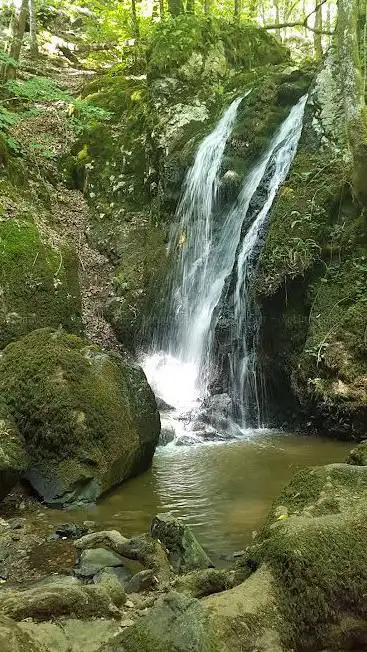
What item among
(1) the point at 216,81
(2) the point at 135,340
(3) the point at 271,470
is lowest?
(3) the point at 271,470

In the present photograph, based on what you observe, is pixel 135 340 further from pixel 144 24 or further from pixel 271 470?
pixel 144 24

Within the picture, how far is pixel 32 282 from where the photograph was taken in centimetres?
862

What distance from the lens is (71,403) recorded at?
5.48 m

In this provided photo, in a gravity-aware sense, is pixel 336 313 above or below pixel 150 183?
below

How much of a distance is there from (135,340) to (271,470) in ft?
16.1

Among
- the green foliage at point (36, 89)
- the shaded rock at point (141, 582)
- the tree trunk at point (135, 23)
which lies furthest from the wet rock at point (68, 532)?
the tree trunk at point (135, 23)

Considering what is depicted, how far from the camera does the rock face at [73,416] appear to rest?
5223 millimetres

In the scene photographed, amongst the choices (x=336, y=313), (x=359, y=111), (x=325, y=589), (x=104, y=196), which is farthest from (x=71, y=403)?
(x=104, y=196)

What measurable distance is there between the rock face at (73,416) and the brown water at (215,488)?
0.26m

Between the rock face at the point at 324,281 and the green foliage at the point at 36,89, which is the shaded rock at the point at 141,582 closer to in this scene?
the rock face at the point at 324,281

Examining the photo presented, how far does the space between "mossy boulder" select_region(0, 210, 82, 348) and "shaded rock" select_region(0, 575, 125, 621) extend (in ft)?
19.6

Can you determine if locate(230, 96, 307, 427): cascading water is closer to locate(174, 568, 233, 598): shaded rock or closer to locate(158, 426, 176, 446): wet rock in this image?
locate(158, 426, 176, 446): wet rock

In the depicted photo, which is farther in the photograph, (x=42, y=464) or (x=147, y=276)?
A: (x=147, y=276)

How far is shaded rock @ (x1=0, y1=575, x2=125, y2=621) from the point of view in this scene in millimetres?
2473
